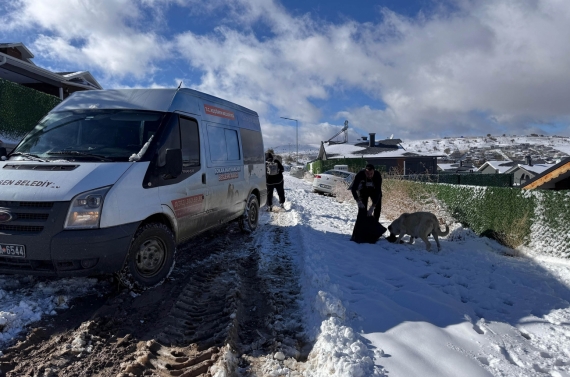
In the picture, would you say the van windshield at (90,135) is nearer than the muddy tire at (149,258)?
No

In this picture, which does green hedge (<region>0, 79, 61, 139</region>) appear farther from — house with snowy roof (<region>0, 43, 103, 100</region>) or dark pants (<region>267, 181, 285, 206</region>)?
dark pants (<region>267, 181, 285, 206</region>)

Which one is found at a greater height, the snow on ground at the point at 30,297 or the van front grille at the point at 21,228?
the van front grille at the point at 21,228

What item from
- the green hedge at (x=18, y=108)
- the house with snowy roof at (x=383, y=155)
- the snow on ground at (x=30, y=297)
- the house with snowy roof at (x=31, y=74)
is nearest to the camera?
the snow on ground at (x=30, y=297)

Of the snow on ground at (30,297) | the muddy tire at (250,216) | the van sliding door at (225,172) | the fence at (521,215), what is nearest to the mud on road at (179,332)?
the snow on ground at (30,297)

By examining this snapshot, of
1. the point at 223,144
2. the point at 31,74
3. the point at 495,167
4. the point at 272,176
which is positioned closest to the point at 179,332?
the point at 223,144

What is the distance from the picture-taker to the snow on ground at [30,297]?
3.33 meters

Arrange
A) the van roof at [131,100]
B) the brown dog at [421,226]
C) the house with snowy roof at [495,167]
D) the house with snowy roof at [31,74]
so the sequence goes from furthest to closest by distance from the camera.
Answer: the house with snowy roof at [495,167] → the house with snowy roof at [31,74] → the brown dog at [421,226] → the van roof at [131,100]

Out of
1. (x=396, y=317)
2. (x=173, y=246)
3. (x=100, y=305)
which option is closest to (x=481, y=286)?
(x=396, y=317)

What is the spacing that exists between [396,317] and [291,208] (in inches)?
344

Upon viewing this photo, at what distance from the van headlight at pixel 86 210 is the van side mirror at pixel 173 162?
0.92m

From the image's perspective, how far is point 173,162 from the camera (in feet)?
14.8

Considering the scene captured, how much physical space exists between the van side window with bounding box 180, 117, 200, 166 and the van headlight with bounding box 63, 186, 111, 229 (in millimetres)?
1495

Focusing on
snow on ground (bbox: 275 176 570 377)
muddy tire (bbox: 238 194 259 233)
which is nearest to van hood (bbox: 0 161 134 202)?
snow on ground (bbox: 275 176 570 377)

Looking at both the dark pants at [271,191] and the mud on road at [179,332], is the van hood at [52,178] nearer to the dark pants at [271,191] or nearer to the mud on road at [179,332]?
the mud on road at [179,332]
